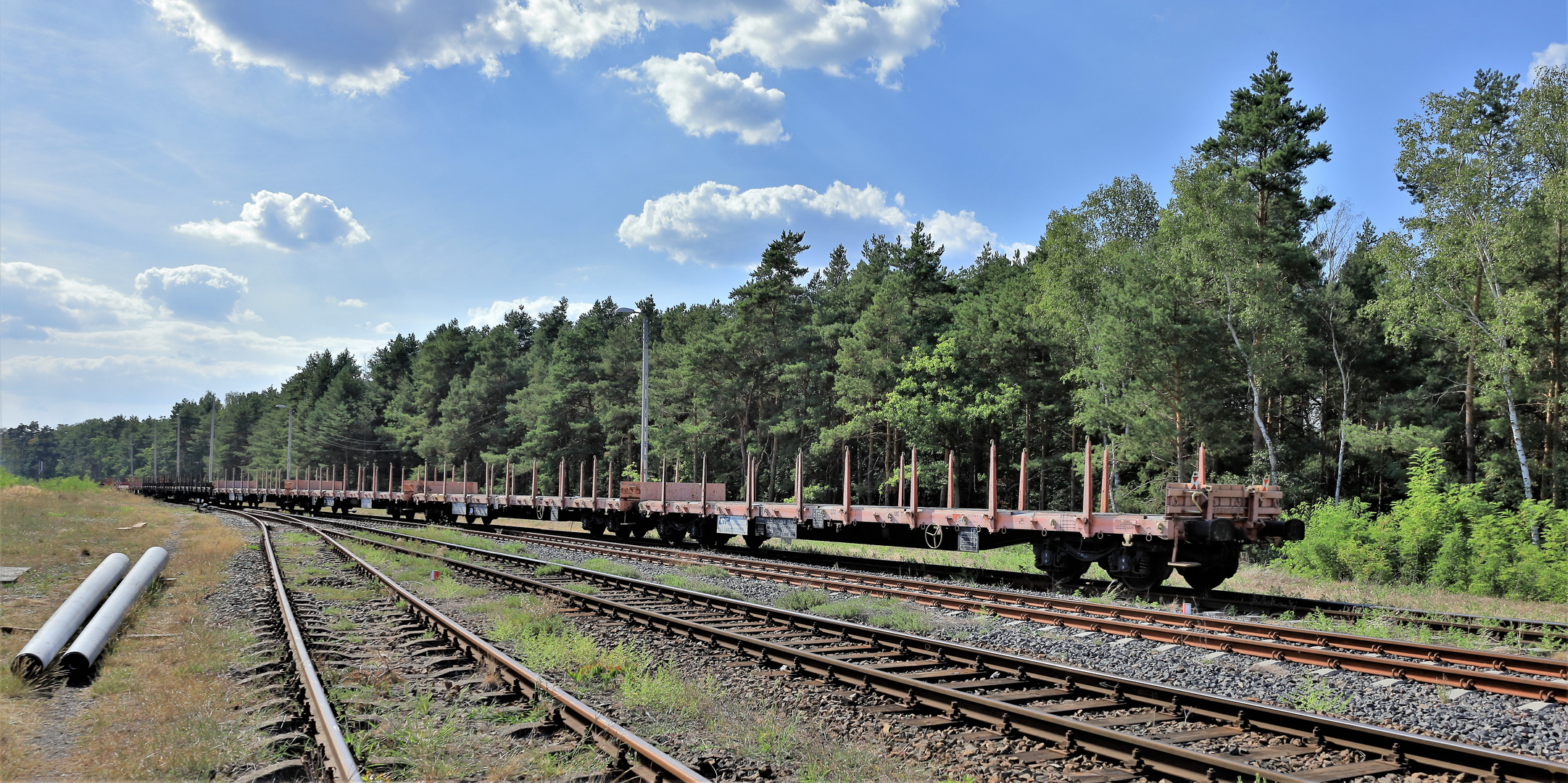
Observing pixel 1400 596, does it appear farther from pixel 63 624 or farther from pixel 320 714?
pixel 63 624

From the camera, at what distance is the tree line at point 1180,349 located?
22.3 metres

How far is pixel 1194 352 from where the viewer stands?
25.8m

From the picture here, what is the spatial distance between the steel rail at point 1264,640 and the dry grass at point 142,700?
27.6ft

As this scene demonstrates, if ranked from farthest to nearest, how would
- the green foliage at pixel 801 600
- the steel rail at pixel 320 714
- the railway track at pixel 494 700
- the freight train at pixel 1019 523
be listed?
the freight train at pixel 1019 523 → the green foliage at pixel 801 600 → the railway track at pixel 494 700 → the steel rail at pixel 320 714

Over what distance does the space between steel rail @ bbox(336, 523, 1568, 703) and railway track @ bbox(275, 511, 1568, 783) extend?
7.73 ft

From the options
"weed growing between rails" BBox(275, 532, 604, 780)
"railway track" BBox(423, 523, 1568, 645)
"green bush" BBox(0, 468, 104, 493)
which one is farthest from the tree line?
"green bush" BBox(0, 468, 104, 493)

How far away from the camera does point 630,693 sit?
7070 mm

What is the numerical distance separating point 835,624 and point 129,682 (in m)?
6.96

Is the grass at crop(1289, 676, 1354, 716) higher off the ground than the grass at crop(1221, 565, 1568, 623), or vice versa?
Result: the grass at crop(1289, 676, 1354, 716)

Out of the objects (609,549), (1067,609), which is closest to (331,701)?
(1067,609)

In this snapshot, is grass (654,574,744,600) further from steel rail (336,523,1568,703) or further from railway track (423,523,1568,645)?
railway track (423,523,1568,645)

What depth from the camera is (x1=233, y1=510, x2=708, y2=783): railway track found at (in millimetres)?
5137

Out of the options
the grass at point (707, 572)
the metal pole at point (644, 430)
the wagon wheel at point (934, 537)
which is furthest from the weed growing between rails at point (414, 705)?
the metal pole at point (644, 430)

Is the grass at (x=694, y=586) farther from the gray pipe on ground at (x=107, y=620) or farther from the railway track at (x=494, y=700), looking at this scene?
the gray pipe on ground at (x=107, y=620)
